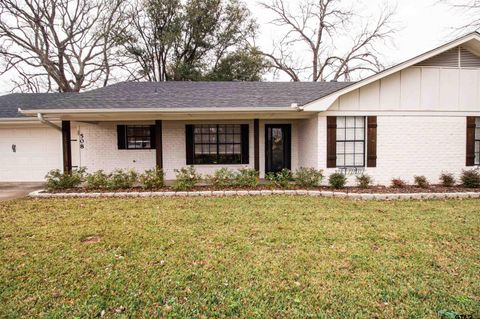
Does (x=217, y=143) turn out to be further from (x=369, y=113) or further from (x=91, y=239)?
(x=91, y=239)

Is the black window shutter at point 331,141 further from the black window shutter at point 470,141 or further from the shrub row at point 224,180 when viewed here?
the black window shutter at point 470,141

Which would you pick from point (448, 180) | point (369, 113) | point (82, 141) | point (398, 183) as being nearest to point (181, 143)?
point (82, 141)

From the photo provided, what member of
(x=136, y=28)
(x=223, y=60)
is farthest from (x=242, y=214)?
(x=136, y=28)

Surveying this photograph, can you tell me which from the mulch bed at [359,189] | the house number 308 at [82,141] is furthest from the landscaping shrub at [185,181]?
the house number 308 at [82,141]

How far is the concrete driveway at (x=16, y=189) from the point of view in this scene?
7.88 metres

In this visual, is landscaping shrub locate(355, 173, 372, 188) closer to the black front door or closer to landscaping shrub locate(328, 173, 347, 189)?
landscaping shrub locate(328, 173, 347, 189)

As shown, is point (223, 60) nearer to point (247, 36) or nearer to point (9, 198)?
point (247, 36)

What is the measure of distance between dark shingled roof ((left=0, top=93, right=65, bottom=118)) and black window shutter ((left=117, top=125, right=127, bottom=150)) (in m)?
3.93

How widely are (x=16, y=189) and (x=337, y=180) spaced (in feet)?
33.0

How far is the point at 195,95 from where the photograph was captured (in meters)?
10.2

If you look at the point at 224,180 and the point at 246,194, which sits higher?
the point at 224,180

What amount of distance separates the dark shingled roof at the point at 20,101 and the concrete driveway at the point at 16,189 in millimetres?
2739

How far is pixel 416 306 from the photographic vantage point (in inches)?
104

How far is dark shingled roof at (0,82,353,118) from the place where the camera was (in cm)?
872
